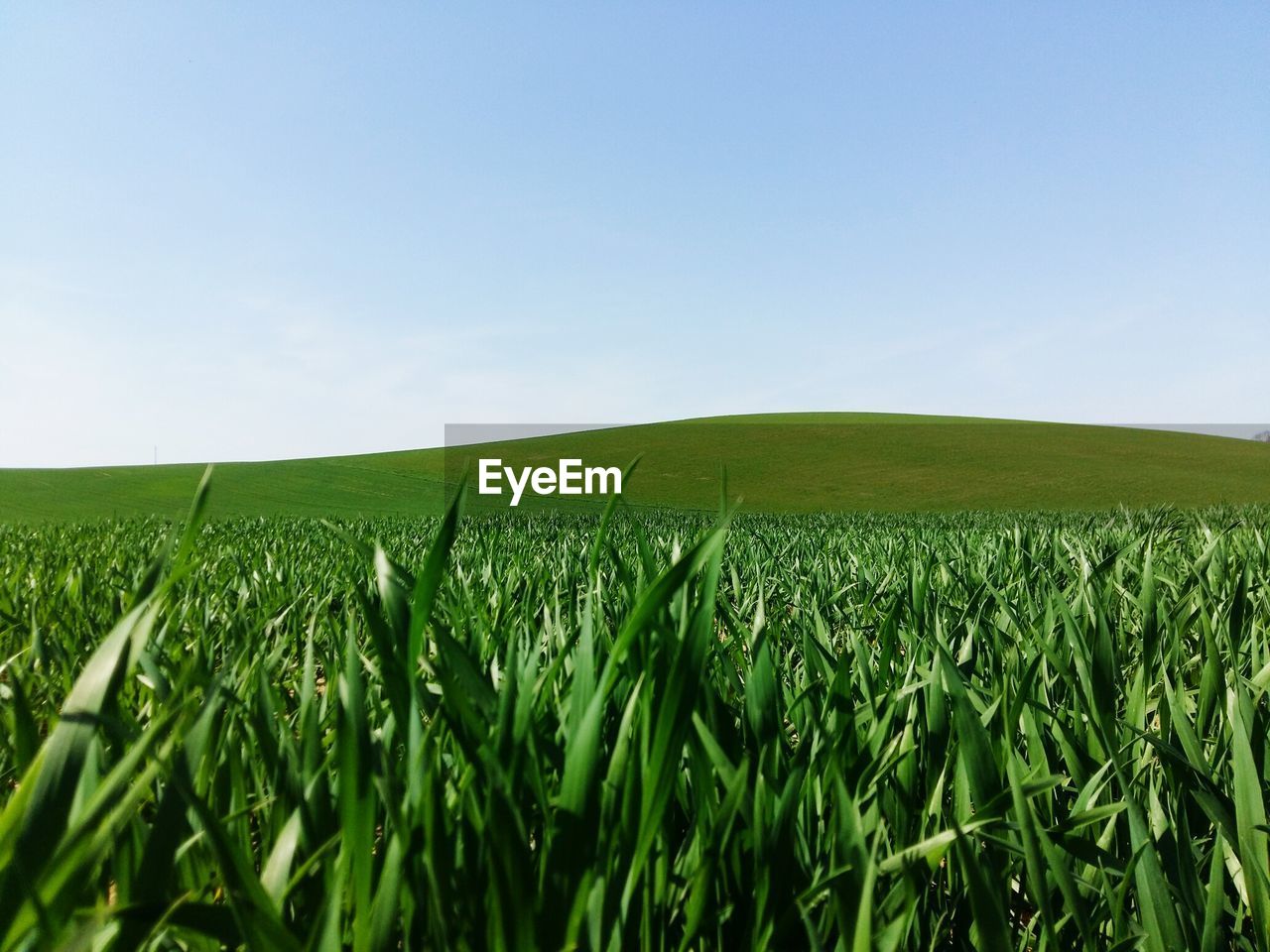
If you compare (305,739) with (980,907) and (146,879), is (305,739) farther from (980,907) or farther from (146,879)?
(980,907)

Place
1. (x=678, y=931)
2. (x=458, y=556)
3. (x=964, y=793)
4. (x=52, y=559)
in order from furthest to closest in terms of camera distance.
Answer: (x=52, y=559), (x=458, y=556), (x=964, y=793), (x=678, y=931)

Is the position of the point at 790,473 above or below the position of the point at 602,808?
above

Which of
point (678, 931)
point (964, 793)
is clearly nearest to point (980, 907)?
→ point (678, 931)

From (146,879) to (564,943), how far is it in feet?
1.07

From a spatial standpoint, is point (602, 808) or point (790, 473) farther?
point (790, 473)

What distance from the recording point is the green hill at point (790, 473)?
3122cm

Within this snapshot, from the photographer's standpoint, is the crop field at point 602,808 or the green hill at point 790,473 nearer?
the crop field at point 602,808

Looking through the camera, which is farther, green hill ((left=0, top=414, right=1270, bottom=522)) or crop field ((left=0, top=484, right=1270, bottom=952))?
green hill ((left=0, top=414, right=1270, bottom=522))

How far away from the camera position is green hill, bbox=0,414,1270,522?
3122 centimetres

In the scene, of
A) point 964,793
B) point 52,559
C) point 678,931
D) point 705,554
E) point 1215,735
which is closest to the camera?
point 705,554

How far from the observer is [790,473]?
4216 centimetres

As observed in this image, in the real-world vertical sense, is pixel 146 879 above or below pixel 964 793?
above

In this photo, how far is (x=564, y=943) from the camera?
26.1 inches

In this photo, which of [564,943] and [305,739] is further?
[305,739]
